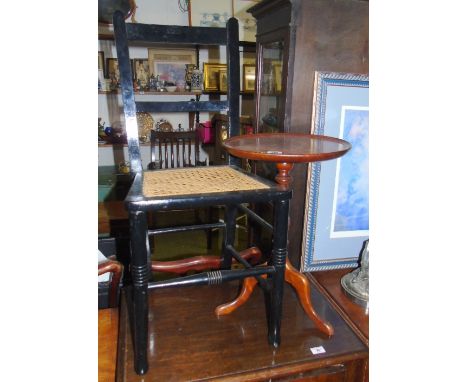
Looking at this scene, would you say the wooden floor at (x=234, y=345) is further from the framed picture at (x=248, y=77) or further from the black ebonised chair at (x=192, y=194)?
the framed picture at (x=248, y=77)

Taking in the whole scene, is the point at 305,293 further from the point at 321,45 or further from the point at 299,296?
the point at 321,45

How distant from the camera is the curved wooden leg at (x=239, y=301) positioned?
110 centimetres

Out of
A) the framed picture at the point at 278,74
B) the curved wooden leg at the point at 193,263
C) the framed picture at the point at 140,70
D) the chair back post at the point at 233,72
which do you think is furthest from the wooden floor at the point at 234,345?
the framed picture at the point at 140,70

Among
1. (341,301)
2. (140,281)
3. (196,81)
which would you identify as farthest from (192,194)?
(196,81)

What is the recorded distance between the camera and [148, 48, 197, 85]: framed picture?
122 inches

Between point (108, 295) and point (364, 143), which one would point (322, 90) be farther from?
point (108, 295)

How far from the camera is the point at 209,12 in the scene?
3111 mm

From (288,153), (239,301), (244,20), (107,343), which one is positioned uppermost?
(244,20)

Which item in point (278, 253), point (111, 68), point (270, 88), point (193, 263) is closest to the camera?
point (278, 253)

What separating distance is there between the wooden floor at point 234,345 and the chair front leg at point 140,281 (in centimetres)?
6

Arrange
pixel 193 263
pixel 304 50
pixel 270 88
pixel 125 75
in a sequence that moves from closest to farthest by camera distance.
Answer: pixel 125 75 < pixel 304 50 < pixel 193 263 < pixel 270 88

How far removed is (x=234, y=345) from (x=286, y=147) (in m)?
0.56

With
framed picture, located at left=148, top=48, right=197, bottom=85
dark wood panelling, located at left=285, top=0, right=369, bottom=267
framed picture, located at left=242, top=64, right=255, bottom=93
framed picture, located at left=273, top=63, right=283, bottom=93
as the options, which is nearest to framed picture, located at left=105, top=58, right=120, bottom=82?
framed picture, located at left=148, top=48, right=197, bottom=85
